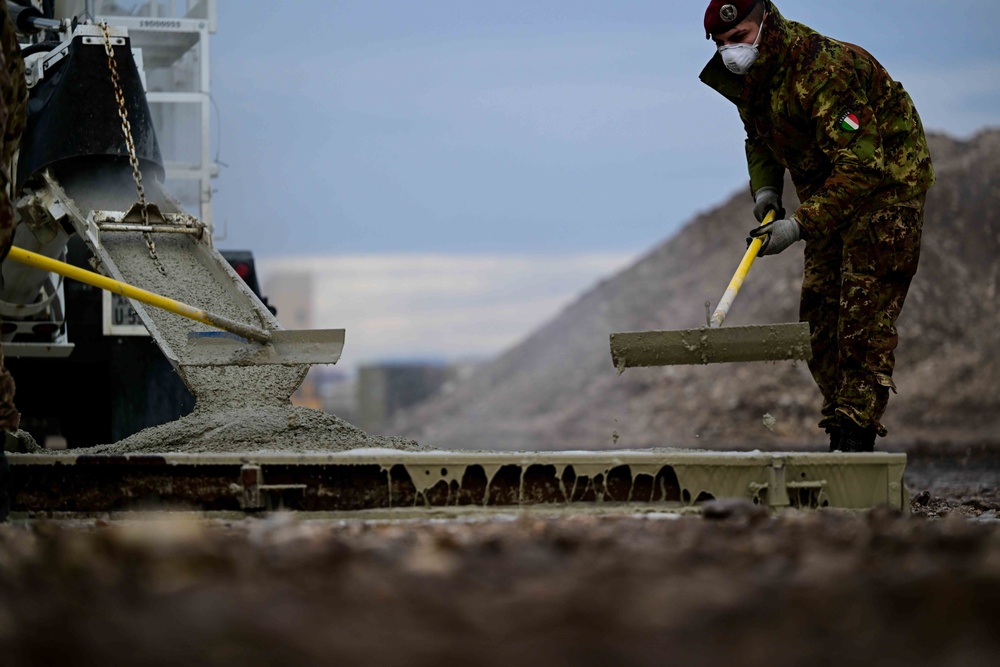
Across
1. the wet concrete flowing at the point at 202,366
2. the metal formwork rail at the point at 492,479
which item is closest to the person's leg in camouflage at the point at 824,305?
the metal formwork rail at the point at 492,479

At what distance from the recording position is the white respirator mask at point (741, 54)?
552cm

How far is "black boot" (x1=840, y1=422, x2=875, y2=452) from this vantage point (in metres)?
5.23

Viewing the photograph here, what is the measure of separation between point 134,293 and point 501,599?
12.1 ft

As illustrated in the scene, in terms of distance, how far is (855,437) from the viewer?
17.2 ft

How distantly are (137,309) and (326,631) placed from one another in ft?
14.0

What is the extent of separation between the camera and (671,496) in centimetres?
422

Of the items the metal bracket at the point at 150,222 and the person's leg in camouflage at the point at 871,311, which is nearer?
the person's leg in camouflage at the point at 871,311

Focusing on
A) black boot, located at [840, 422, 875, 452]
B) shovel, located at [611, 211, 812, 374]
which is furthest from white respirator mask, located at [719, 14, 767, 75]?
black boot, located at [840, 422, 875, 452]

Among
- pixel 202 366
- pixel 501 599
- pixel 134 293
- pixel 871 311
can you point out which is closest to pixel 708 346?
pixel 871 311

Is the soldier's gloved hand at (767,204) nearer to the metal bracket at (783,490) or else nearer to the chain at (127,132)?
the metal bracket at (783,490)

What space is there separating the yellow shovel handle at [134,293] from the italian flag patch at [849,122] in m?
2.69

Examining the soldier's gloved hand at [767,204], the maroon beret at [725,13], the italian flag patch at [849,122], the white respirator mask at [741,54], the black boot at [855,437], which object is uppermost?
the maroon beret at [725,13]

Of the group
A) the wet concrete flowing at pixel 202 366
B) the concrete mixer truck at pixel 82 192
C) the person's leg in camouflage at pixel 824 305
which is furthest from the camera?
the concrete mixer truck at pixel 82 192

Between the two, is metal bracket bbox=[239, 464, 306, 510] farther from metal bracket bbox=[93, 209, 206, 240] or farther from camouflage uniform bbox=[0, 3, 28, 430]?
metal bracket bbox=[93, 209, 206, 240]
